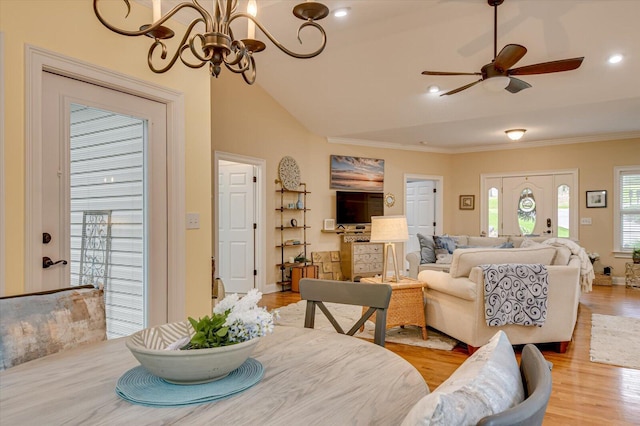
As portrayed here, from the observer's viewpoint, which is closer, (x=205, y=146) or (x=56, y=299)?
(x=56, y=299)

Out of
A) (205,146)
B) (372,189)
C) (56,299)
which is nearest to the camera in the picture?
(56,299)

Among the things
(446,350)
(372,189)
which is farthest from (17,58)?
(372,189)

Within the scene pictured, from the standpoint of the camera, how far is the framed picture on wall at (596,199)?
23.5 feet

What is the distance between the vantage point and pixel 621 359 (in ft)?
11.0

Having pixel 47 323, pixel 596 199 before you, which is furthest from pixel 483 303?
pixel 596 199

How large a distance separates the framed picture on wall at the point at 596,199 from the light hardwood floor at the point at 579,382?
3691 millimetres

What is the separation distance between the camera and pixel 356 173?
7.66 meters

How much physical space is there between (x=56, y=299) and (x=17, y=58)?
1.30 m

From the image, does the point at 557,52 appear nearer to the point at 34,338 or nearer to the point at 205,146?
the point at 205,146

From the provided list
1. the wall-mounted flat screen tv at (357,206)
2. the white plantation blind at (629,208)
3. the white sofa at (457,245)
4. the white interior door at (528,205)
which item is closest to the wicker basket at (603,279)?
the white plantation blind at (629,208)

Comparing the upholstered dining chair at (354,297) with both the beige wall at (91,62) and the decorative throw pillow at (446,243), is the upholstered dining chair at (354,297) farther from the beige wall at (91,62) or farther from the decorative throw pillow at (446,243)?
the decorative throw pillow at (446,243)

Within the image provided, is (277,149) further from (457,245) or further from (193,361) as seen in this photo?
(193,361)

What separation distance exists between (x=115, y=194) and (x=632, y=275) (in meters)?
7.68

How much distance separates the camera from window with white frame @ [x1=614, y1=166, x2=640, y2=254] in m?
6.96
